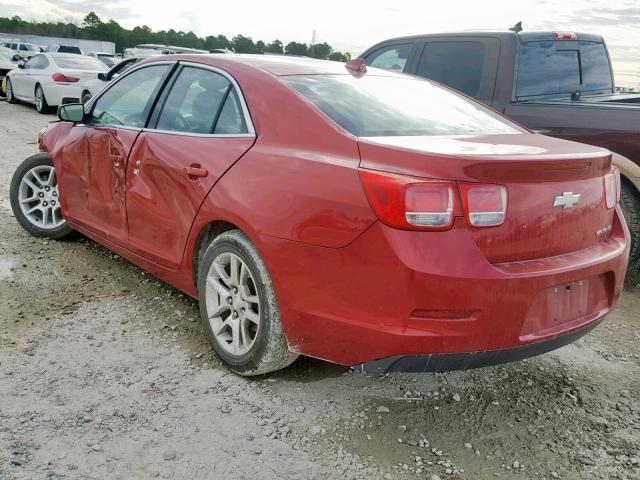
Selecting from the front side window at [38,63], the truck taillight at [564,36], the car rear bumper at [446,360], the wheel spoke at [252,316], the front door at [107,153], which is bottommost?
the wheel spoke at [252,316]

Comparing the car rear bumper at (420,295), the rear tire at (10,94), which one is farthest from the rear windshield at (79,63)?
the car rear bumper at (420,295)

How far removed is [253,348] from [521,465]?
1.26 metres

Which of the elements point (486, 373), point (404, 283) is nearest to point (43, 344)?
point (404, 283)

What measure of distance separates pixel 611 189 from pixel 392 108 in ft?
3.59

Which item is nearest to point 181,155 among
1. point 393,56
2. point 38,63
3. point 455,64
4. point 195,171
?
point 195,171

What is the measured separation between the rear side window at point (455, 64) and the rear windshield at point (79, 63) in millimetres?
10710

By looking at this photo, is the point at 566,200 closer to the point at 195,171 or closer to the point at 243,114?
the point at 243,114

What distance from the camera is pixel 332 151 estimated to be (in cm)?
257

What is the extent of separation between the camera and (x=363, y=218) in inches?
93.4

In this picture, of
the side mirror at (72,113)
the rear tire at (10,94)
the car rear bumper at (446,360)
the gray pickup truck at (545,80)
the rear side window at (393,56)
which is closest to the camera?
the car rear bumper at (446,360)

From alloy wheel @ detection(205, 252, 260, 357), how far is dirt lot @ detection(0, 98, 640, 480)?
0.19 meters

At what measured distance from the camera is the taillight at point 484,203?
2.30 m

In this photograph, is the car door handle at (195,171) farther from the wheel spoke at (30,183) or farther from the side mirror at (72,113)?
the wheel spoke at (30,183)

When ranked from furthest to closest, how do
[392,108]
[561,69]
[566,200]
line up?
[561,69] < [392,108] < [566,200]
